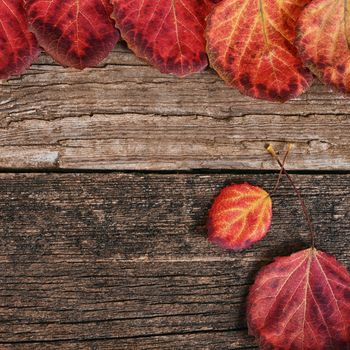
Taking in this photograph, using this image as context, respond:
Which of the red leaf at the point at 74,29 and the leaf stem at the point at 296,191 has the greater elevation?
the red leaf at the point at 74,29

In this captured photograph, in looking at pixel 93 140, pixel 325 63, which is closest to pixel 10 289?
pixel 93 140

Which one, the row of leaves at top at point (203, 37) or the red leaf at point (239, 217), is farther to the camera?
the red leaf at point (239, 217)

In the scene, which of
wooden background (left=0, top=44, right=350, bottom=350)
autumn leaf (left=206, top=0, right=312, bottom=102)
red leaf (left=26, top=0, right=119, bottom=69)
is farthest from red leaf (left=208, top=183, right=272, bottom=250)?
red leaf (left=26, top=0, right=119, bottom=69)

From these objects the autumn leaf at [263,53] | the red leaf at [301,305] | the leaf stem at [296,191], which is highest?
the autumn leaf at [263,53]

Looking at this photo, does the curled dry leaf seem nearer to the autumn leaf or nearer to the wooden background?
the autumn leaf

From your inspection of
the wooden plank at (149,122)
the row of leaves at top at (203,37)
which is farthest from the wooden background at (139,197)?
the row of leaves at top at (203,37)

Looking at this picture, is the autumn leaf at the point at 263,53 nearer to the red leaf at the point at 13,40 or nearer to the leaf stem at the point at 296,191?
the leaf stem at the point at 296,191

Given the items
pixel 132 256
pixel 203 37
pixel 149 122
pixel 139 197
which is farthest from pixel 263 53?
pixel 132 256
